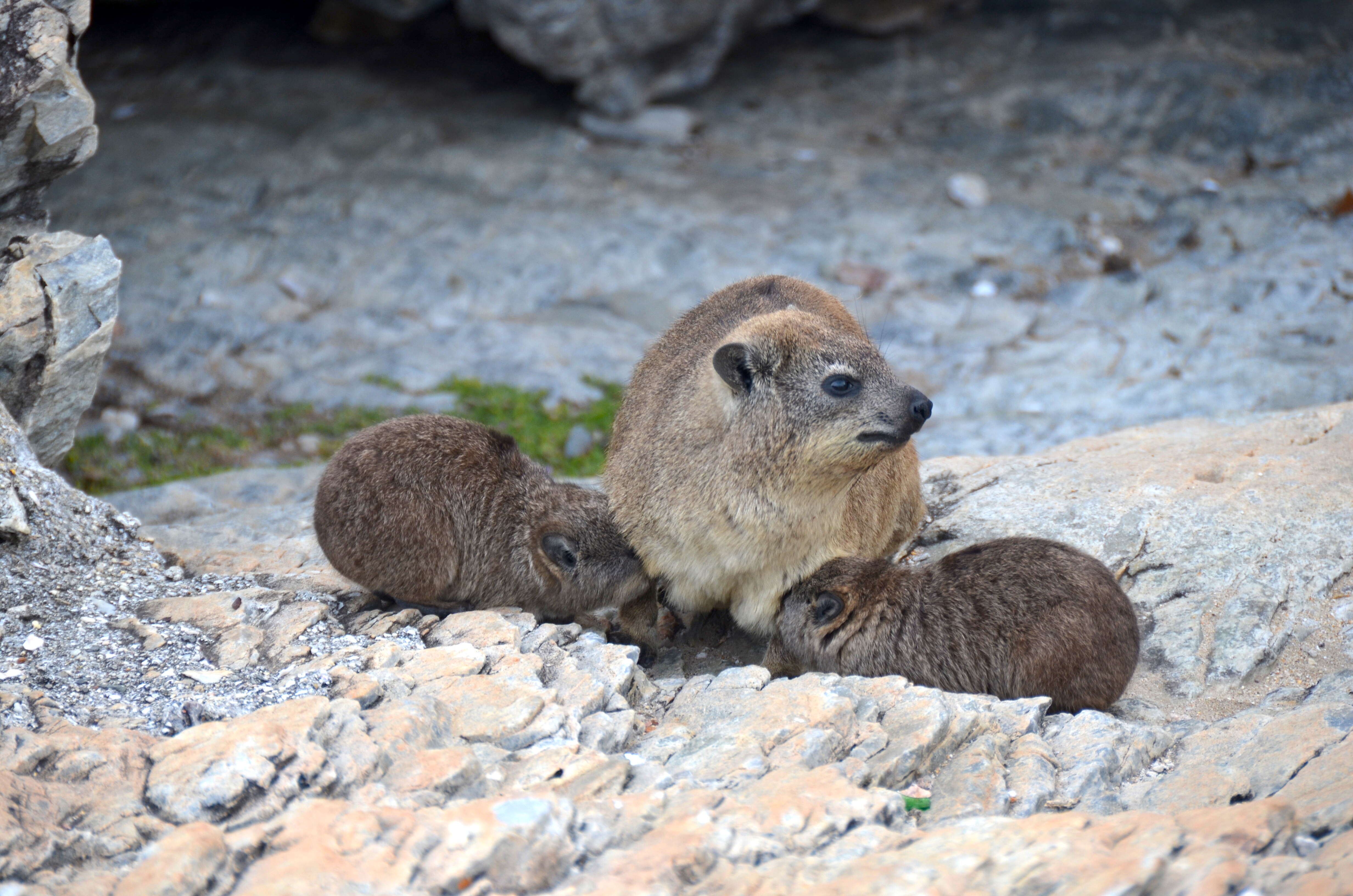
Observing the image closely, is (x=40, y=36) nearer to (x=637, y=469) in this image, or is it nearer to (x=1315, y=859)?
(x=637, y=469)

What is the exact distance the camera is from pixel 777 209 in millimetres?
10055

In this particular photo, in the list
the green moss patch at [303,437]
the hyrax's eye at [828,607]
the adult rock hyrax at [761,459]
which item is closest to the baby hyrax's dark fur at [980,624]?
the hyrax's eye at [828,607]

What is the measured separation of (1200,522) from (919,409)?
1676 millimetres

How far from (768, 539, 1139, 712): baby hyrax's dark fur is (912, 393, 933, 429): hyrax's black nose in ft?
2.14

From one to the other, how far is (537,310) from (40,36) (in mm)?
4727

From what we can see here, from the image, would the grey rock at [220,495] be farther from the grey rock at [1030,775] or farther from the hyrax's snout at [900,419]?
the grey rock at [1030,775]

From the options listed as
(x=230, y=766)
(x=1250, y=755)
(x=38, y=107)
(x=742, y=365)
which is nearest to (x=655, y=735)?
(x=230, y=766)

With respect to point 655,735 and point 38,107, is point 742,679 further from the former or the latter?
point 38,107

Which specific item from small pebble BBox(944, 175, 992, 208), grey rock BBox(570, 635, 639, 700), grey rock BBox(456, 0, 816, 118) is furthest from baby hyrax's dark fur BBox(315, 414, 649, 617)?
small pebble BBox(944, 175, 992, 208)

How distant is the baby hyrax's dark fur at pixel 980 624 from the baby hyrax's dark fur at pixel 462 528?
2.73 ft

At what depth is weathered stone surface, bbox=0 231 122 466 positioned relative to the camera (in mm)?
4707

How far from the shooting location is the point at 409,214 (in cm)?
978

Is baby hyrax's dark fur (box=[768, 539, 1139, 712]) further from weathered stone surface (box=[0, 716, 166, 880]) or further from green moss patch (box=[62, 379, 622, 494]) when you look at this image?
green moss patch (box=[62, 379, 622, 494])

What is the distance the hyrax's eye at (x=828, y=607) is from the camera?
4496mm
